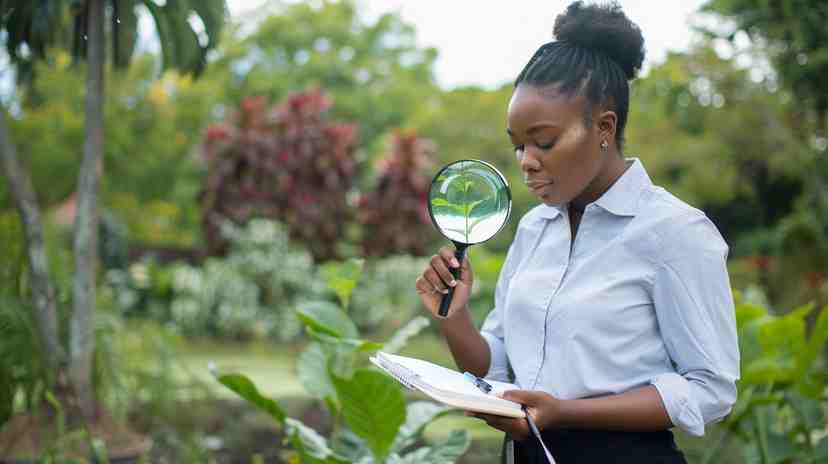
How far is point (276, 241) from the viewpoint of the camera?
8.34m

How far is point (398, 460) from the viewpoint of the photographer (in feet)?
8.94

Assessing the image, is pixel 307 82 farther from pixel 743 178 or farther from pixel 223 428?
pixel 223 428

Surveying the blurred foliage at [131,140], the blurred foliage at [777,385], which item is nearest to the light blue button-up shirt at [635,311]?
the blurred foliage at [777,385]

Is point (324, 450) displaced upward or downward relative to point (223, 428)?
upward

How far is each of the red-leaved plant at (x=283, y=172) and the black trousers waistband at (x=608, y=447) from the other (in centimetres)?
721

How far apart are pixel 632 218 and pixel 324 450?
4.97 feet

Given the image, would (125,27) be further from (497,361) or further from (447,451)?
(497,361)

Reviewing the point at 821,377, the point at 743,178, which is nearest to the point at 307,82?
the point at 743,178

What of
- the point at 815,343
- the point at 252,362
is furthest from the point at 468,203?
the point at 252,362

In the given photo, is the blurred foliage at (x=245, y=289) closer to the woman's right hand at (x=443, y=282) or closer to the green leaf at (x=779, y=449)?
the green leaf at (x=779, y=449)

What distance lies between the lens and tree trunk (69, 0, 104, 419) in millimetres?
3342

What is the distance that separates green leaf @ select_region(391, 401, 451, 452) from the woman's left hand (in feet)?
4.50

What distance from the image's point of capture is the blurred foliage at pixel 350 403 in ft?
7.71

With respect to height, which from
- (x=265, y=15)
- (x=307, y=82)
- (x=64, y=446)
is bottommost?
(x=64, y=446)
